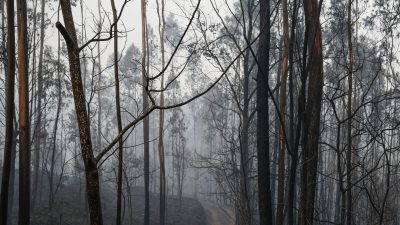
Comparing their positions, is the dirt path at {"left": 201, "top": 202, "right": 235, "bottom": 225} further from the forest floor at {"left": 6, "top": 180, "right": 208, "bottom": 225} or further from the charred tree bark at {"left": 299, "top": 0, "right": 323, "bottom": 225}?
the charred tree bark at {"left": 299, "top": 0, "right": 323, "bottom": 225}

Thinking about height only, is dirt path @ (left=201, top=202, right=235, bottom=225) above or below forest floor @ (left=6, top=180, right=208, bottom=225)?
below

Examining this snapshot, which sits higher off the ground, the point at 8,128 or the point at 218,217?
the point at 8,128

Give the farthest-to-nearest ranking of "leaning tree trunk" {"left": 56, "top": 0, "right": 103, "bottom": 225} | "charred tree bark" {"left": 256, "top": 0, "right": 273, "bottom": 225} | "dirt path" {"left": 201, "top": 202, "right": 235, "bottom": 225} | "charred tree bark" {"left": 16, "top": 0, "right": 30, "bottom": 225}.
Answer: "dirt path" {"left": 201, "top": 202, "right": 235, "bottom": 225}
"charred tree bark" {"left": 16, "top": 0, "right": 30, "bottom": 225}
"charred tree bark" {"left": 256, "top": 0, "right": 273, "bottom": 225}
"leaning tree trunk" {"left": 56, "top": 0, "right": 103, "bottom": 225}

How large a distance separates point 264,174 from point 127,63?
3564cm

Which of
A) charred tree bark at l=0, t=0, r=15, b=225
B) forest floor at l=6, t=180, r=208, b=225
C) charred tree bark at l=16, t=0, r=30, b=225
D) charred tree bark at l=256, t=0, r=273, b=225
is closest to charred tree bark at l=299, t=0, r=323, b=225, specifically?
charred tree bark at l=256, t=0, r=273, b=225

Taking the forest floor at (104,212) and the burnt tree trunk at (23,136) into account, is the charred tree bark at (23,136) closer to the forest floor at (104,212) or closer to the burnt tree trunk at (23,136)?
the burnt tree trunk at (23,136)

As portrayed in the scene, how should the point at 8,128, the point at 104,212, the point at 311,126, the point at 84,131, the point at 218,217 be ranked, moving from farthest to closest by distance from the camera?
the point at 218,217
the point at 104,212
the point at 8,128
the point at 311,126
the point at 84,131

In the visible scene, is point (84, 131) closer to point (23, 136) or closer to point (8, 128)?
point (8, 128)

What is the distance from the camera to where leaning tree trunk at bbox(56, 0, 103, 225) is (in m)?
1.98

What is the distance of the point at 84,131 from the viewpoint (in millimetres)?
2033

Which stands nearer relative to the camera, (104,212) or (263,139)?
(263,139)

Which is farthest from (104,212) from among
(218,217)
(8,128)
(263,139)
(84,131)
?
(84,131)

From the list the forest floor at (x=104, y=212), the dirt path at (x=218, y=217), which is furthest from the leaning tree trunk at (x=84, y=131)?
Result: the dirt path at (x=218, y=217)

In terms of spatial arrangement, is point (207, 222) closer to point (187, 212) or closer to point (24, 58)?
point (187, 212)
